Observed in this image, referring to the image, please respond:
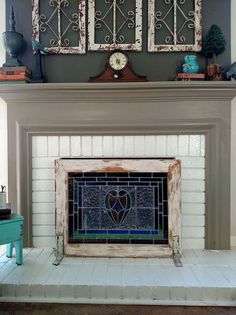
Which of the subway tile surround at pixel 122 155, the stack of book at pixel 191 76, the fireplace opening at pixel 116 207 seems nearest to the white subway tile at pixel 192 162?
the subway tile surround at pixel 122 155

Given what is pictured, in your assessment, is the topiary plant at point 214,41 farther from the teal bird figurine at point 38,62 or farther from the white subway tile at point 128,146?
the teal bird figurine at point 38,62

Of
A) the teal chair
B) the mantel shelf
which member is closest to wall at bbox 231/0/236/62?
the mantel shelf

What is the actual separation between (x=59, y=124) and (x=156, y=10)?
113cm

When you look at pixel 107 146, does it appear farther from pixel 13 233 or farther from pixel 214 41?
pixel 214 41

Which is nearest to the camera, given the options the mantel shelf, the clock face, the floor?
the floor

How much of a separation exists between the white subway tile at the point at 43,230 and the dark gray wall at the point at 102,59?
3.70ft

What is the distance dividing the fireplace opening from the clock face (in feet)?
2.61

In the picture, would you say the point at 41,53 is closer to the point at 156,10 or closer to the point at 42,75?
the point at 42,75

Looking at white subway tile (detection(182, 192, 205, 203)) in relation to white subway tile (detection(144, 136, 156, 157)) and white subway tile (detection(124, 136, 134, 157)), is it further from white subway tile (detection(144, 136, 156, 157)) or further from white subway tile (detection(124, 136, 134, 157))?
white subway tile (detection(124, 136, 134, 157))

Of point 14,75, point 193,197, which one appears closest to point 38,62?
point 14,75

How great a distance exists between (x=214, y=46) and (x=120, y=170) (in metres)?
1.12

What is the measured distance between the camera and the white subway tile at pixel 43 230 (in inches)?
90.2

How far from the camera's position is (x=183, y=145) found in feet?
7.34

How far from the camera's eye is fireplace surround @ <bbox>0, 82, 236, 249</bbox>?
2.15 meters
